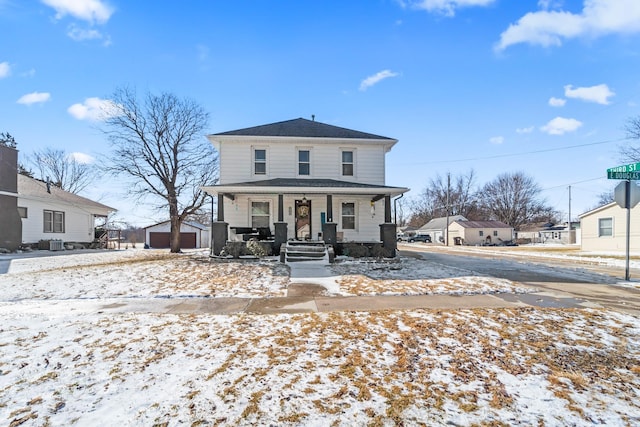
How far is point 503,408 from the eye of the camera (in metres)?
2.51

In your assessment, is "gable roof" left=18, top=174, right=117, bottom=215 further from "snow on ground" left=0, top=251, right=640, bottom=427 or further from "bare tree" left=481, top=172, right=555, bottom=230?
"bare tree" left=481, top=172, right=555, bottom=230

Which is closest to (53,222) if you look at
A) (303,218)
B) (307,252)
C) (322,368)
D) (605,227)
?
(303,218)

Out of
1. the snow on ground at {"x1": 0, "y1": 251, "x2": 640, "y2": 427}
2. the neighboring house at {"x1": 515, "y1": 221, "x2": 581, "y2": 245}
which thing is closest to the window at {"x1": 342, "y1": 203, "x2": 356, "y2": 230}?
the snow on ground at {"x1": 0, "y1": 251, "x2": 640, "y2": 427}

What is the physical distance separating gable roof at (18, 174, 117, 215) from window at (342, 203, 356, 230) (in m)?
17.7

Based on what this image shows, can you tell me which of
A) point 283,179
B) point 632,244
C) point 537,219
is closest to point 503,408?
point 283,179

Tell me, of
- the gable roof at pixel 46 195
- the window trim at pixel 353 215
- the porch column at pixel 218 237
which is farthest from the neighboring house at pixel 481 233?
the gable roof at pixel 46 195

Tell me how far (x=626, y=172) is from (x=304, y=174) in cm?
1148

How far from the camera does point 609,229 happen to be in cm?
2292

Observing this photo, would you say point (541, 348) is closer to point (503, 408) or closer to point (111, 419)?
point (503, 408)

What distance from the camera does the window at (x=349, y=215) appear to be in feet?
52.3

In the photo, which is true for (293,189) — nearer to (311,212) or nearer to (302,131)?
(311,212)

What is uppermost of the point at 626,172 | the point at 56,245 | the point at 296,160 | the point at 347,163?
the point at 296,160

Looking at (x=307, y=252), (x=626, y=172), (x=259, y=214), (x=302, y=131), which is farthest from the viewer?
(x=302, y=131)

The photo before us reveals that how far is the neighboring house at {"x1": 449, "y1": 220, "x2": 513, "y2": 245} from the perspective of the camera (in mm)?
45594
